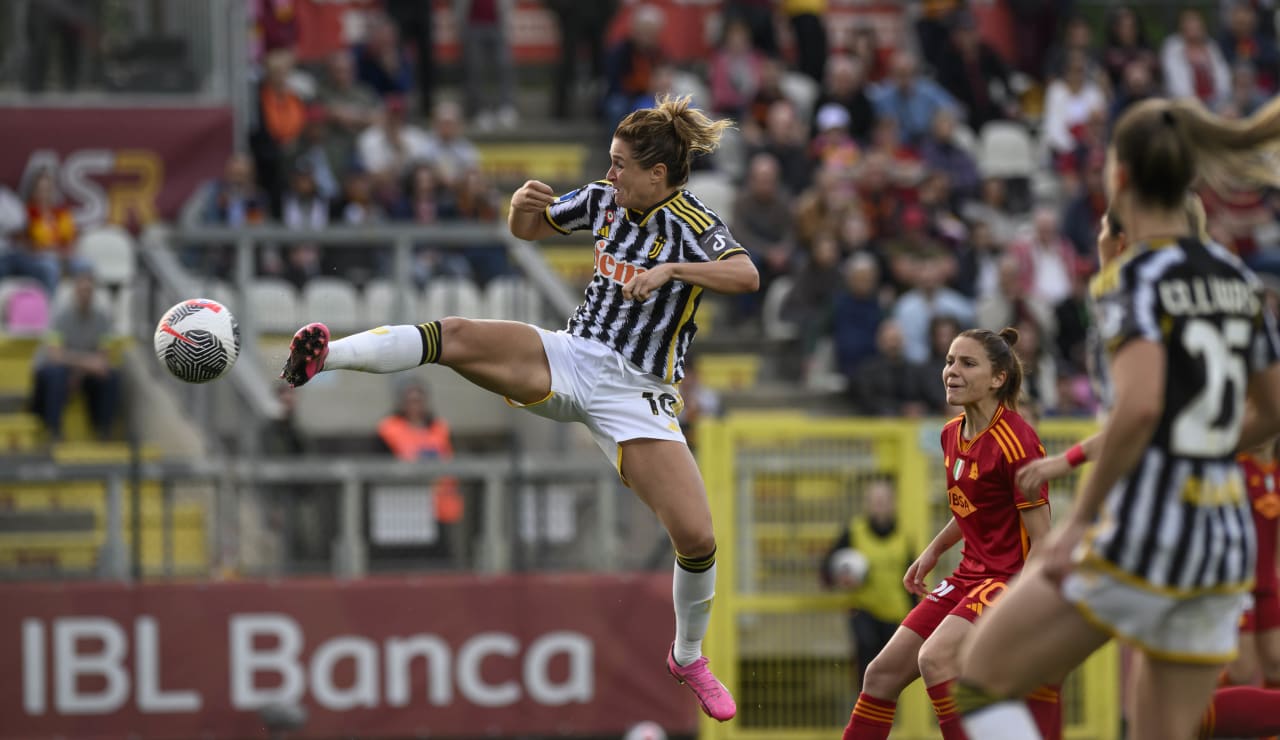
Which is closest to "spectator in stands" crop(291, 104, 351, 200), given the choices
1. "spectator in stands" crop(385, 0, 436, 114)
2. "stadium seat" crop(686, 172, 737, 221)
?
"spectator in stands" crop(385, 0, 436, 114)

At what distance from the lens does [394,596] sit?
45.6ft

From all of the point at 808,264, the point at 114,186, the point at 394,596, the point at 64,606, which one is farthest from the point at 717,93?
the point at 64,606

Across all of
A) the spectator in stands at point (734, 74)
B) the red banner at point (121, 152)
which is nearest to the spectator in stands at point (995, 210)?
the spectator in stands at point (734, 74)

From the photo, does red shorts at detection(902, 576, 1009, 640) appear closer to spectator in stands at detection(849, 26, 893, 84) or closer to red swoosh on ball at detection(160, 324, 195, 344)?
red swoosh on ball at detection(160, 324, 195, 344)

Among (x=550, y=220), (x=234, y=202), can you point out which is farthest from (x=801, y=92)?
(x=550, y=220)

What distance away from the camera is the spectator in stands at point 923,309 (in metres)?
15.9

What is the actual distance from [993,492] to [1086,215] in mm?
11824

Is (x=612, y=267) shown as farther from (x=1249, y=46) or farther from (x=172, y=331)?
(x=1249, y=46)

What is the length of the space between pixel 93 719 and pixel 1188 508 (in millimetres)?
10092

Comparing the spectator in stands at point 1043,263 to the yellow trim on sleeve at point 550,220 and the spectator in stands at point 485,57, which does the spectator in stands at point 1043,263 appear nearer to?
the spectator in stands at point 485,57

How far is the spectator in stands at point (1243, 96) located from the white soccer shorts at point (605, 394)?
13.9 meters

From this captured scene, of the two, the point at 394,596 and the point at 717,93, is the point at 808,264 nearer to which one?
the point at 717,93

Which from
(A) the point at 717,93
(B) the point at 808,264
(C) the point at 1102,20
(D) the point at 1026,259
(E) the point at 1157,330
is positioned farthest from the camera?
(C) the point at 1102,20

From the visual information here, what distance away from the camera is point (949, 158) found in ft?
62.1
